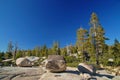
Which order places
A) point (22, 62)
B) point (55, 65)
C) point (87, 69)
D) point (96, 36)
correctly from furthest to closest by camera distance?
1. point (96, 36)
2. point (22, 62)
3. point (87, 69)
4. point (55, 65)

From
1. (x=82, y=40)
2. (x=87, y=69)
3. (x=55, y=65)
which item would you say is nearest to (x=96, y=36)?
(x=82, y=40)

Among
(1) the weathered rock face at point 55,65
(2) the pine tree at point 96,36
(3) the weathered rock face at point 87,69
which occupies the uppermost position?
(2) the pine tree at point 96,36

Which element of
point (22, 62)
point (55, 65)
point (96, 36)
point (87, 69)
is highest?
point (96, 36)

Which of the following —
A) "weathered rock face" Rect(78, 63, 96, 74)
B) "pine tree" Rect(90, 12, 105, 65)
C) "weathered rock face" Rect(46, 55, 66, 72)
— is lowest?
"weathered rock face" Rect(78, 63, 96, 74)

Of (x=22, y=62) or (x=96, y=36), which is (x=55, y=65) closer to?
(x=22, y=62)

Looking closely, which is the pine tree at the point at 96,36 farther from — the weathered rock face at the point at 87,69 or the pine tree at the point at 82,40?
the weathered rock face at the point at 87,69

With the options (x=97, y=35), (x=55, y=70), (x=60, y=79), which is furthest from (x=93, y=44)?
(x=60, y=79)

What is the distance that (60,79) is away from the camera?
1642 centimetres

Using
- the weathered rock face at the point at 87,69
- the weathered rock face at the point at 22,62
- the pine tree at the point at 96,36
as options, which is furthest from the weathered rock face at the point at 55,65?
the pine tree at the point at 96,36

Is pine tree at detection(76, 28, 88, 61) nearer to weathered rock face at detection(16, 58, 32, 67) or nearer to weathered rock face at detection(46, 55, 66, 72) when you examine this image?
weathered rock face at detection(16, 58, 32, 67)

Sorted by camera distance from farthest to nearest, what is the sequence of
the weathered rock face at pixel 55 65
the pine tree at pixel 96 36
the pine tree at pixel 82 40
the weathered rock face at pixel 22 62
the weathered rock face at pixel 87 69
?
the pine tree at pixel 82 40 → the pine tree at pixel 96 36 → the weathered rock face at pixel 22 62 → the weathered rock face at pixel 87 69 → the weathered rock face at pixel 55 65

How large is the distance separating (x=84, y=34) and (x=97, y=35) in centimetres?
781

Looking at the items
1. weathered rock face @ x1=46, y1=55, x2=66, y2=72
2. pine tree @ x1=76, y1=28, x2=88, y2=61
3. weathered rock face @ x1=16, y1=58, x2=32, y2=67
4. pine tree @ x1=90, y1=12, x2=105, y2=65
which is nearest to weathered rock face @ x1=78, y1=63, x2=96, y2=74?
weathered rock face @ x1=46, y1=55, x2=66, y2=72

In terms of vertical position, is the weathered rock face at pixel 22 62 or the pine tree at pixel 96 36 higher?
the pine tree at pixel 96 36
